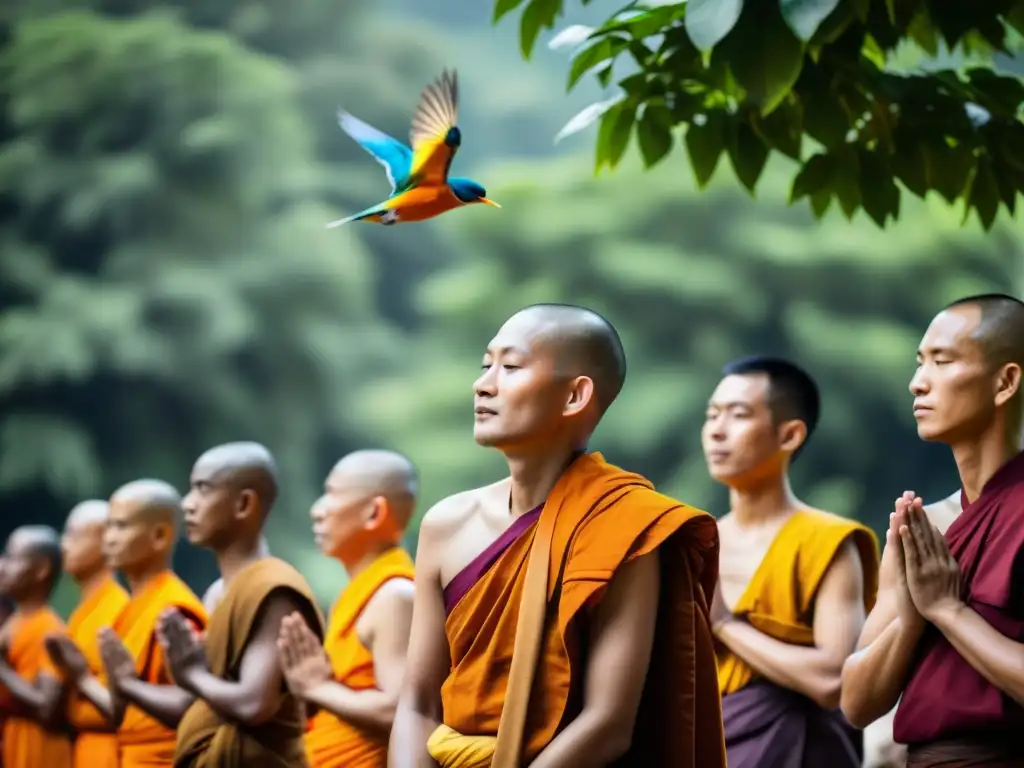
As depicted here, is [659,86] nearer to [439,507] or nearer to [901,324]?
[439,507]

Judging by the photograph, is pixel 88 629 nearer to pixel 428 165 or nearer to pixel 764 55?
pixel 428 165

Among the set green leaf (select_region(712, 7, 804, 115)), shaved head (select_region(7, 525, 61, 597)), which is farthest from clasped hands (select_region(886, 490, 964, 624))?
shaved head (select_region(7, 525, 61, 597))

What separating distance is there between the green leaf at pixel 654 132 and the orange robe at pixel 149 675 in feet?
7.15

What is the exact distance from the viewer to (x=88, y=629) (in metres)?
5.67

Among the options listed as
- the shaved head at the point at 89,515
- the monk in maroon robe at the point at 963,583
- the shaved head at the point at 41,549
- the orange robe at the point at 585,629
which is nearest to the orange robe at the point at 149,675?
the shaved head at the point at 89,515

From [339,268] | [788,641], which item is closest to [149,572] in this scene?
[788,641]

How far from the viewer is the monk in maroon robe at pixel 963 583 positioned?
2709 millimetres

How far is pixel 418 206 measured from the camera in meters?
2.68

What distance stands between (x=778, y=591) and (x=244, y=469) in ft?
5.90

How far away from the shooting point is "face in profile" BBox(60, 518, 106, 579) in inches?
235

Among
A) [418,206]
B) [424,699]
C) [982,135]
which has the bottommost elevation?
[424,699]

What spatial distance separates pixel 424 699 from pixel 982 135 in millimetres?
2090

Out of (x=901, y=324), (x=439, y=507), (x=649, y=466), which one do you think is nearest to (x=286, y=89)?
(x=649, y=466)

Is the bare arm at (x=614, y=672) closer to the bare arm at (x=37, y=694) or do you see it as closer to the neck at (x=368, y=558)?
the neck at (x=368, y=558)
